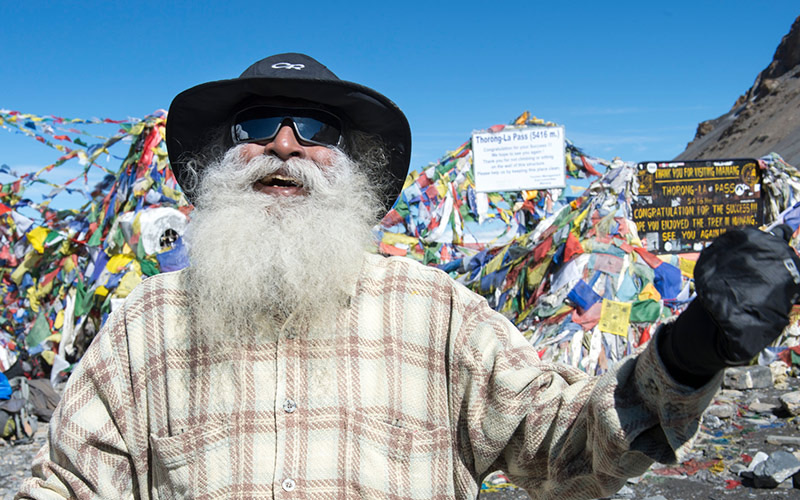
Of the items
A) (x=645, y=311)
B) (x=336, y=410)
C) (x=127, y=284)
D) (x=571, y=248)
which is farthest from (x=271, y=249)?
(x=127, y=284)

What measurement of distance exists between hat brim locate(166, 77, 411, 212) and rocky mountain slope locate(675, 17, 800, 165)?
49.2m

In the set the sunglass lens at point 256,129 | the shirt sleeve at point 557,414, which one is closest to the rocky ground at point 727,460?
the shirt sleeve at point 557,414

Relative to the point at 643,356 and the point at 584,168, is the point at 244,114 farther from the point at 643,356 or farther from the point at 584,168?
the point at 584,168

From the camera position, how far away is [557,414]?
1.59 meters

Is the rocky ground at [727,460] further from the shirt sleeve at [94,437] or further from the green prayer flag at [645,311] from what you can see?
the shirt sleeve at [94,437]

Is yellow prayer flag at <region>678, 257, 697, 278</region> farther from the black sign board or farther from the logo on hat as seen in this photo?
the logo on hat

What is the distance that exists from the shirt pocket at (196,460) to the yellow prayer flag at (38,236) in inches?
325

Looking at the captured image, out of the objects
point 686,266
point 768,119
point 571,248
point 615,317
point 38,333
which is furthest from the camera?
Result: point 768,119

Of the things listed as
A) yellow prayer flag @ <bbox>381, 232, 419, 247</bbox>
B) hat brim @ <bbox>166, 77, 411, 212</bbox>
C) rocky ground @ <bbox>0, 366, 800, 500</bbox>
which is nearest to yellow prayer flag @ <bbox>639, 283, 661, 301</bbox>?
rocky ground @ <bbox>0, 366, 800, 500</bbox>

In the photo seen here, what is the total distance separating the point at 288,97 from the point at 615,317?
473cm

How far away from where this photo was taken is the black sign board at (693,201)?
830cm

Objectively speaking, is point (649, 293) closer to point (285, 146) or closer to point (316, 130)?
point (316, 130)

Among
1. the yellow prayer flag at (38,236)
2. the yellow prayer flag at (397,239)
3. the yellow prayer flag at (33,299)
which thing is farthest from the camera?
the yellow prayer flag at (397,239)

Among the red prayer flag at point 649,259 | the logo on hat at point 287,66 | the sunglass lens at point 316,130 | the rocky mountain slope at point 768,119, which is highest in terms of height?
the rocky mountain slope at point 768,119
